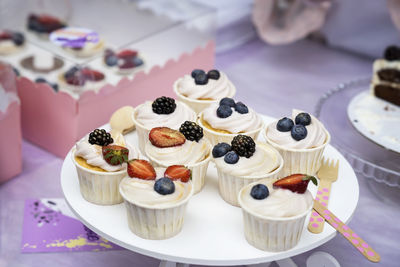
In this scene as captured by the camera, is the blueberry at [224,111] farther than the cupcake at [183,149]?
Answer: Yes

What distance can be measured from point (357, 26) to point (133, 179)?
226 centimetres

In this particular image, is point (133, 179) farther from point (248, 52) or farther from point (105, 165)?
point (248, 52)

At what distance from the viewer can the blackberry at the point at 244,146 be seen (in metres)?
1.60

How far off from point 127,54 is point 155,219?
1.24 metres

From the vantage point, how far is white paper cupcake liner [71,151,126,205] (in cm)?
158

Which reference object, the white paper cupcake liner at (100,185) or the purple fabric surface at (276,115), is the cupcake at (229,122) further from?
the purple fabric surface at (276,115)

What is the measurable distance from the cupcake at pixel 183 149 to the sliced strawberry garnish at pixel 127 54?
0.89m

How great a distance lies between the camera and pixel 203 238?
4.89 ft

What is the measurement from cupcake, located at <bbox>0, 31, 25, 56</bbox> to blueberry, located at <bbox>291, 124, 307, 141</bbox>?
1.60 meters

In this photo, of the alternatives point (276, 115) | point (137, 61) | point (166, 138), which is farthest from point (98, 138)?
point (276, 115)

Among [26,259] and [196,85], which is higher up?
[196,85]

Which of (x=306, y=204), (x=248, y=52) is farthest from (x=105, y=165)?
(x=248, y=52)

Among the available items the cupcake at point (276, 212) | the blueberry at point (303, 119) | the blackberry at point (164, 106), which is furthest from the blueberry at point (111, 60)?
the cupcake at point (276, 212)

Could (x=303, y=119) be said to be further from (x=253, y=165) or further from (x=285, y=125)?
(x=253, y=165)
